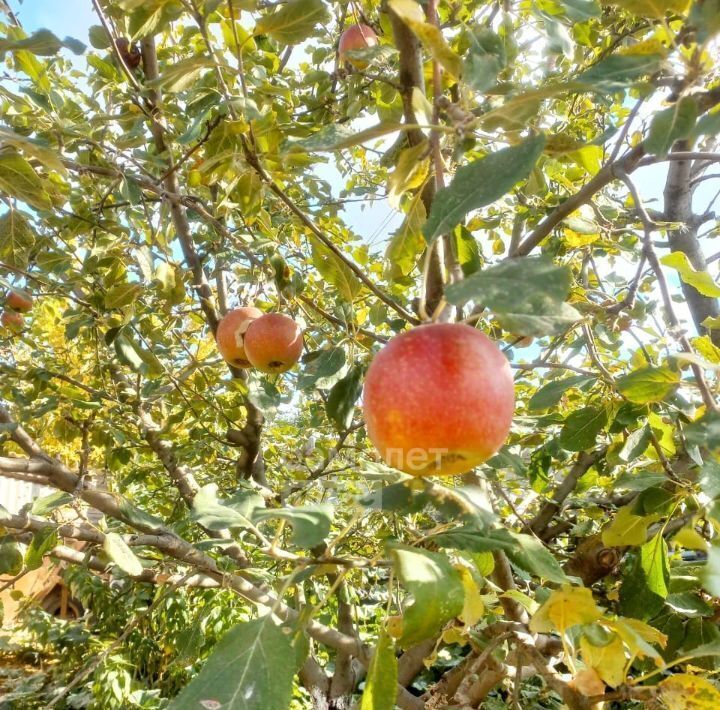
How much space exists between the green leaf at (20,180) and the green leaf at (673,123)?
113 centimetres

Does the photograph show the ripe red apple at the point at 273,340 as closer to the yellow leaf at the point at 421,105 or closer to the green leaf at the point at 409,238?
the green leaf at the point at 409,238

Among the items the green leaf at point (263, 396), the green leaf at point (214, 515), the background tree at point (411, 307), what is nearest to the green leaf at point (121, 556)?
the background tree at point (411, 307)

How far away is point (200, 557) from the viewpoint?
5.42 ft

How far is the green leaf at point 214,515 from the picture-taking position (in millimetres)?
876

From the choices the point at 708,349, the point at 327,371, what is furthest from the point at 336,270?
the point at 708,349

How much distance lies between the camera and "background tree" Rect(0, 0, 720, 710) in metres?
0.75

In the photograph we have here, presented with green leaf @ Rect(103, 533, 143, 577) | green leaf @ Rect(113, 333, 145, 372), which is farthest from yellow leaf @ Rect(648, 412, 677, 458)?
green leaf @ Rect(113, 333, 145, 372)

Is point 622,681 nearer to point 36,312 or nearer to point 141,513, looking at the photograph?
point 141,513

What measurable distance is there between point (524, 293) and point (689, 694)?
0.70 meters

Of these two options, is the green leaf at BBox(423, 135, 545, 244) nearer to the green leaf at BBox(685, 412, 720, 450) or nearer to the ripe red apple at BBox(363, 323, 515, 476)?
the ripe red apple at BBox(363, 323, 515, 476)

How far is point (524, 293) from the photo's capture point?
54 centimetres

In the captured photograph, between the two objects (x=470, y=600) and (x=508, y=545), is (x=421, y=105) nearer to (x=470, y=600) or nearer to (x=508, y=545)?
(x=508, y=545)

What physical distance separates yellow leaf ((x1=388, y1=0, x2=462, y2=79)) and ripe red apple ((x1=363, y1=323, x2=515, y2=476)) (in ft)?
1.10

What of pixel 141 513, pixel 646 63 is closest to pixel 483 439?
pixel 646 63
